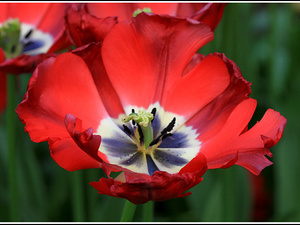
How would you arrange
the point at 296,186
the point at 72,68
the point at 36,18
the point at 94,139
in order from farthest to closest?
1. the point at 296,186
2. the point at 36,18
3. the point at 72,68
4. the point at 94,139

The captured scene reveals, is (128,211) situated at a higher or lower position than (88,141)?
lower

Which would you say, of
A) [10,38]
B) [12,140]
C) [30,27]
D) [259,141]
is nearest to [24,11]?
[30,27]

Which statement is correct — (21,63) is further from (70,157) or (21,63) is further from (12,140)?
(70,157)

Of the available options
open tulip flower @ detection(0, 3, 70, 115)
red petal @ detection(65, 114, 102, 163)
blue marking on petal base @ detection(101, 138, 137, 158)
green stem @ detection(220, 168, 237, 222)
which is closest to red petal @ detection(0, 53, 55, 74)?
open tulip flower @ detection(0, 3, 70, 115)

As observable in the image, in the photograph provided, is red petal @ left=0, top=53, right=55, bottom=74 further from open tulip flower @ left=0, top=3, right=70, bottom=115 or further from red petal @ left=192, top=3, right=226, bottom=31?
red petal @ left=192, top=3, right=226, bottom=31

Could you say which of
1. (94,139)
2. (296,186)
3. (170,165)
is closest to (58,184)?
(296,186)

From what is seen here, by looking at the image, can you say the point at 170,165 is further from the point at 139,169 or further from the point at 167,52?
the point at 167,52

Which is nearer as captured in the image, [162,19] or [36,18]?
[162,19]
